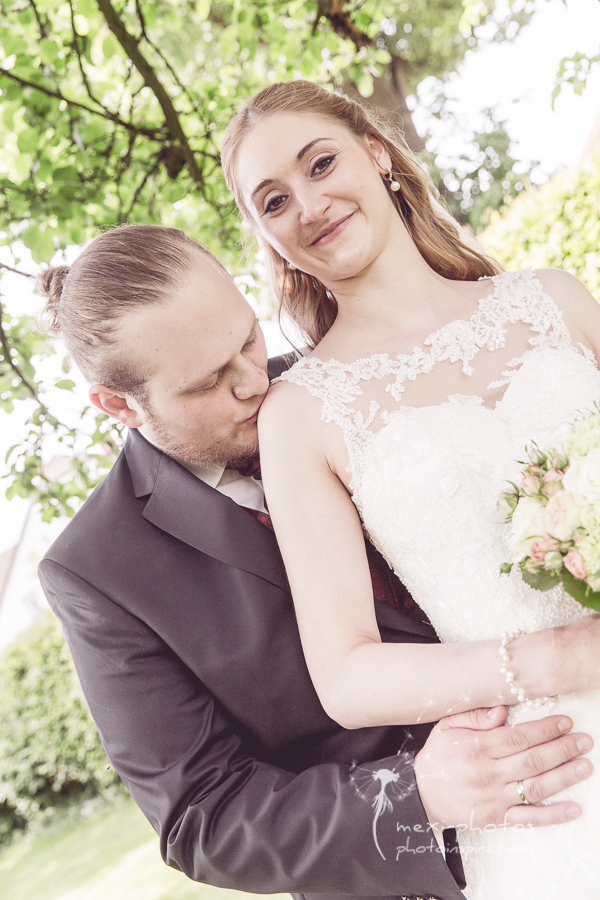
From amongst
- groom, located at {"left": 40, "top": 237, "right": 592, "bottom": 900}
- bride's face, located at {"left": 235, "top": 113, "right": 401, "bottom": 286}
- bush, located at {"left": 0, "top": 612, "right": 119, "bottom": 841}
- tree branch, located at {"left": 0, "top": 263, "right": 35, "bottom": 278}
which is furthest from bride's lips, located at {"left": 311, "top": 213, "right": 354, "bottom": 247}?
bush, located at {"left": 0, "top": 612, "right": 119, "bottom": 841}

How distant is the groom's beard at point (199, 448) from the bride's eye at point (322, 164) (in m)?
0.93

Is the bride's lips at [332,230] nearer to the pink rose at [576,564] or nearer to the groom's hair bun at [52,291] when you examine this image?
the groom's hair bun at [52,291]

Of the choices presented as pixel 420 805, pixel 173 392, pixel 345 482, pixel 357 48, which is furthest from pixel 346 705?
pixel 357 48

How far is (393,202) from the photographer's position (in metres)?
2.73

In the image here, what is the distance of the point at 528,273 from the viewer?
8.27 ft

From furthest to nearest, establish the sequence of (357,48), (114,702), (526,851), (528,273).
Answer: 1. (357,48)
2. (528,273)
3. (114,702)
4. (526,851)

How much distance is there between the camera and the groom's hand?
178cm

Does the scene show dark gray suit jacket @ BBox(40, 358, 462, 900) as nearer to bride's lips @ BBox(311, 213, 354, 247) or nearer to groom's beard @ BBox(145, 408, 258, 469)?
groom's beard @ BBox(145, 408, 258, 469)

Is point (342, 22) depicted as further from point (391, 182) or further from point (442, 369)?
point (442, 369)

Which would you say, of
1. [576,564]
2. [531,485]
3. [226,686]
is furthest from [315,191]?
[226,686]

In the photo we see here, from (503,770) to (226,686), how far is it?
853 millimetres

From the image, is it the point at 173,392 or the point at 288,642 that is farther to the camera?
the point at 173,392

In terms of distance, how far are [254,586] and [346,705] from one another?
48 centimetres

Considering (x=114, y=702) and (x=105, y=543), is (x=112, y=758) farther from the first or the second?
(x=105, y=543)
